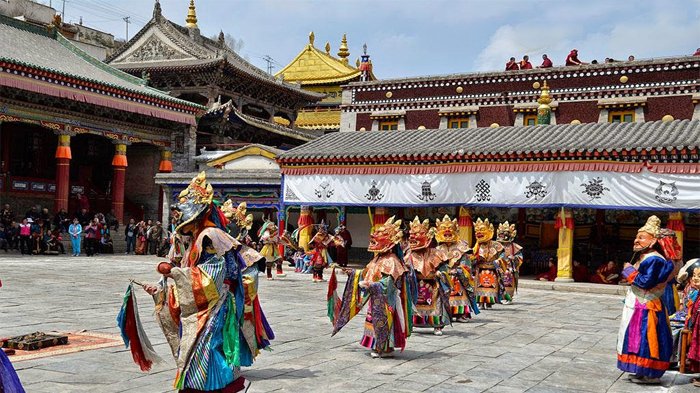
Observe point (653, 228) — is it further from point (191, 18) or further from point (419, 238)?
point (191, 18)

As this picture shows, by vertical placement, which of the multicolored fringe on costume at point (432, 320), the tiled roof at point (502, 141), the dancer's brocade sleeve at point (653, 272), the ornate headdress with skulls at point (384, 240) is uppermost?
the tiled roof at point (502, 141)

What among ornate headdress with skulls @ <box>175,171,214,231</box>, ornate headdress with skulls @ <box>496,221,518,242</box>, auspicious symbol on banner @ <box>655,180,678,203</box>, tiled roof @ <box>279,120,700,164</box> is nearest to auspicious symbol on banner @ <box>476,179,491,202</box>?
tiled roof @ <box>279,120,700,164</box>

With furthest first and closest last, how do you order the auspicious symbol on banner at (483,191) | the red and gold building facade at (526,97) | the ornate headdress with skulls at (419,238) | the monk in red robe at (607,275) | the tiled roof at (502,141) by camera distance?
the red and gold building facade at (526,97), the auspicious symbol on banner at (483,191), the monk in red robe at (607,275), the tiled roof at (502,141), the ornate headdress with skulls at (419,238)

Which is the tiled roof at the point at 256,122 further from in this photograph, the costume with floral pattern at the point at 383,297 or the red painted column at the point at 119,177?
the costume with floral pattern at the point at 383,297

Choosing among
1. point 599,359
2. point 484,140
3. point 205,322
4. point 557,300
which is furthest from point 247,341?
point 484,140

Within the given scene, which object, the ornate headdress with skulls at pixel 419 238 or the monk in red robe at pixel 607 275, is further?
the monk in red robe at pixel 607 275

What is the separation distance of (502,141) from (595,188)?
380 centimetres

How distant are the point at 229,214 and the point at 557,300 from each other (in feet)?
28.7

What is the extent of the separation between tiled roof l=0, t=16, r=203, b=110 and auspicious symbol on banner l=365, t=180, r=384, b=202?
37.0 feet

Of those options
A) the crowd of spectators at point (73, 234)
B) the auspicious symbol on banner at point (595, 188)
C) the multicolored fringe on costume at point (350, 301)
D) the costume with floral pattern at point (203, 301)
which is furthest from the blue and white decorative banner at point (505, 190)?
the costume with floral pattern at point (203, 301)

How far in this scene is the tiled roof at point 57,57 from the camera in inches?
1083

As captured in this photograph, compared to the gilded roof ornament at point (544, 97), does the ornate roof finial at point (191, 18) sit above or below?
above

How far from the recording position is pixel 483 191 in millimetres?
21312

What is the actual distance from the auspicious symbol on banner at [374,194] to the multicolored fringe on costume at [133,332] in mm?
17351
